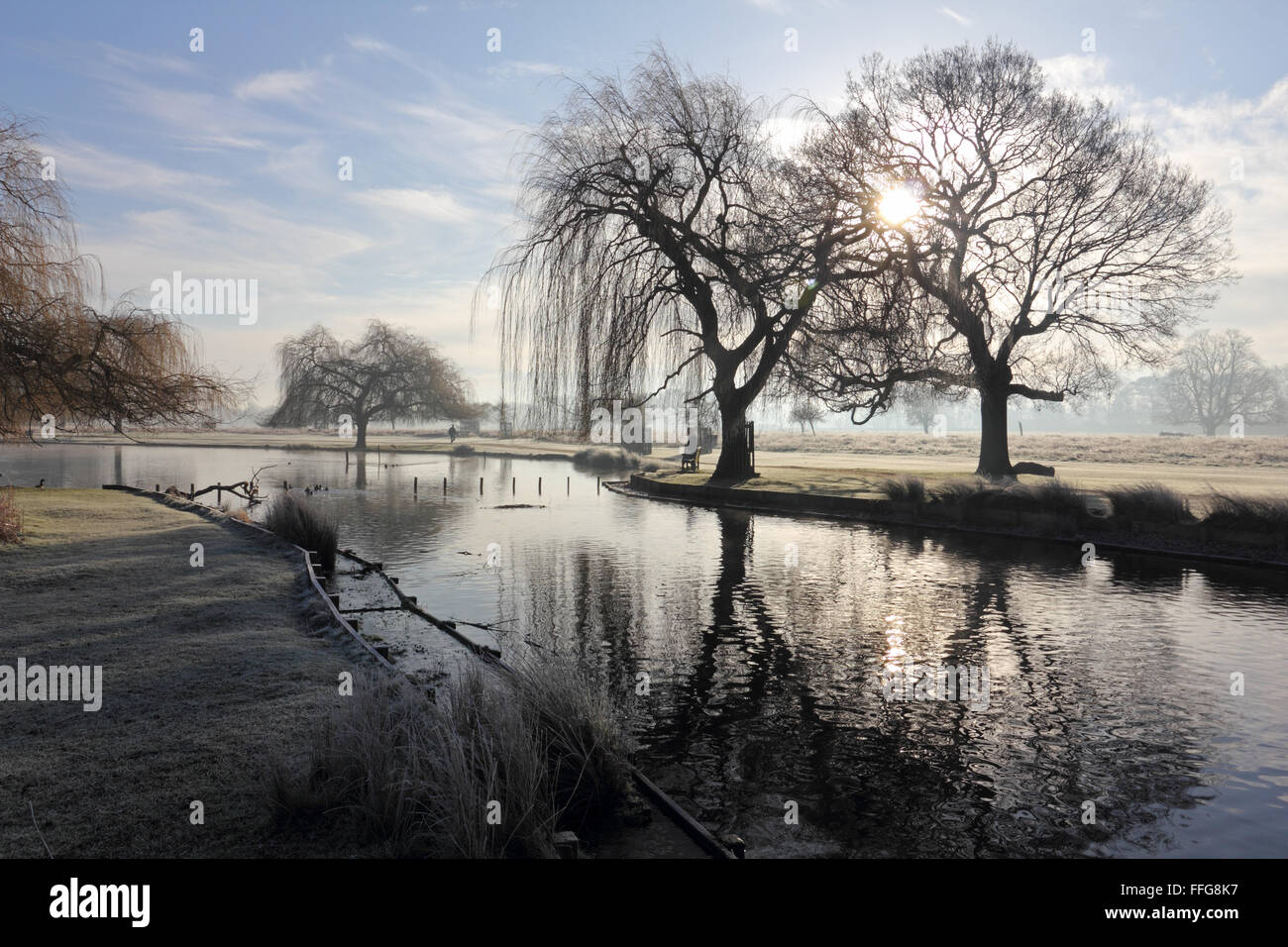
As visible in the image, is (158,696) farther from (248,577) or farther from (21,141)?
(21,141)

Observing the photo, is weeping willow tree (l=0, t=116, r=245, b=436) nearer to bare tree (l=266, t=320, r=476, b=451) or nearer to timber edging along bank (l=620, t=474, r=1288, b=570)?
timber edging along bank (l=620, t=474, r=1288, b=570)

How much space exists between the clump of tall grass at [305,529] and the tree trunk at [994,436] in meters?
24.5

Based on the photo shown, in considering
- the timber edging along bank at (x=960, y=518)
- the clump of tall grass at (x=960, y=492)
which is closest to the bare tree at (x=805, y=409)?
the timber edging along bank at (x=960, y=518)

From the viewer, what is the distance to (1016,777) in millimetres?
5645

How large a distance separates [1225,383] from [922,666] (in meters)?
118

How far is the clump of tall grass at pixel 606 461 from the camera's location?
53219 millimetres

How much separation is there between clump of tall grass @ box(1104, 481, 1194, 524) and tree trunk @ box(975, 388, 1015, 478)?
42.6 feet

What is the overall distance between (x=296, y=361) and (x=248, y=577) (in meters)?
62.5

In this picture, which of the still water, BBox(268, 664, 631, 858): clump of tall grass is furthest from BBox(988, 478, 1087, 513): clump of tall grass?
BBox(268, 664, 631, 858): clump of tall grass


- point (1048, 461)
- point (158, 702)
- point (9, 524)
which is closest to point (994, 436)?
point (1048, 461)

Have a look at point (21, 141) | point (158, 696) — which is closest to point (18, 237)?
point (21, 141)

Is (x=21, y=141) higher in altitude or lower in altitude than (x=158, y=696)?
higher

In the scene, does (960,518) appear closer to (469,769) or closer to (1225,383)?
(469,769)
